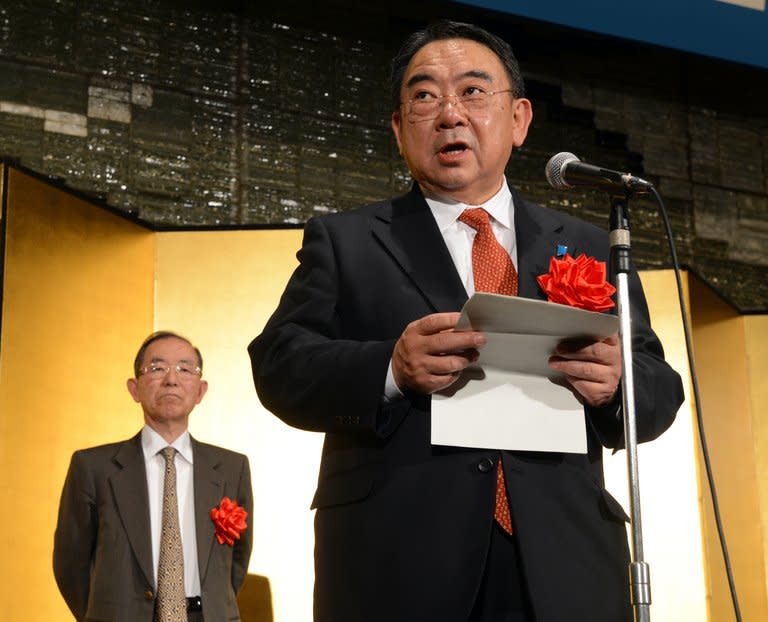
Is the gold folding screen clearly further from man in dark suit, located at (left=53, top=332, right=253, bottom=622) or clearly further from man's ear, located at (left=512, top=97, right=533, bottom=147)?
man's ear, located at (left=512, top=97, right=533, bottom=147)

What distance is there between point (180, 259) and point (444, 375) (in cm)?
354

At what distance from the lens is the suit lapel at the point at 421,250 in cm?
180

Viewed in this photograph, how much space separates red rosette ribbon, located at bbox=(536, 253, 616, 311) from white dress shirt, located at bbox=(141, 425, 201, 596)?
2313mm

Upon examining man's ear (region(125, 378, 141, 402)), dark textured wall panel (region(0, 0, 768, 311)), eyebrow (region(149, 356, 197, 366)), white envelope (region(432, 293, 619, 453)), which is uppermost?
dark textured wall panel (region(0, 0, 768, 311))

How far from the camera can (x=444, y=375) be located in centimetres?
159

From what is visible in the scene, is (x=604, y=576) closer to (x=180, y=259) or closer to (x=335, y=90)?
(x=180, y=259)

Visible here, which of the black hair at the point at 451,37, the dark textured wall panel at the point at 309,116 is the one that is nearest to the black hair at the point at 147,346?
the dark textured wall panel at the point at 309,116

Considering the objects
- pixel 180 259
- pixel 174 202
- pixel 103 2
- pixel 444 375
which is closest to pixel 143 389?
pixel 180 259

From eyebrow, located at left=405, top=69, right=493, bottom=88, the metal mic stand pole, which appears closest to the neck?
eyebrow, located at left=405, top=69, right=493, bottom=88

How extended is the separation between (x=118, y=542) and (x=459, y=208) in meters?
2.18

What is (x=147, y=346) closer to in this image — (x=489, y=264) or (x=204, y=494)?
(x=204, y=494)

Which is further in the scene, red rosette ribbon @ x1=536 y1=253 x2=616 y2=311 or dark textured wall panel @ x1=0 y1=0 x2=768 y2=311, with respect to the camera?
dark textured wall panel @ x1=0 y1=0 x2=768 y2=311

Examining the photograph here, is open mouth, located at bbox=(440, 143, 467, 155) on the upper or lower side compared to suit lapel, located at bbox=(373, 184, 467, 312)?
upper

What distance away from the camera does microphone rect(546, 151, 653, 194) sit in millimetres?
1792
